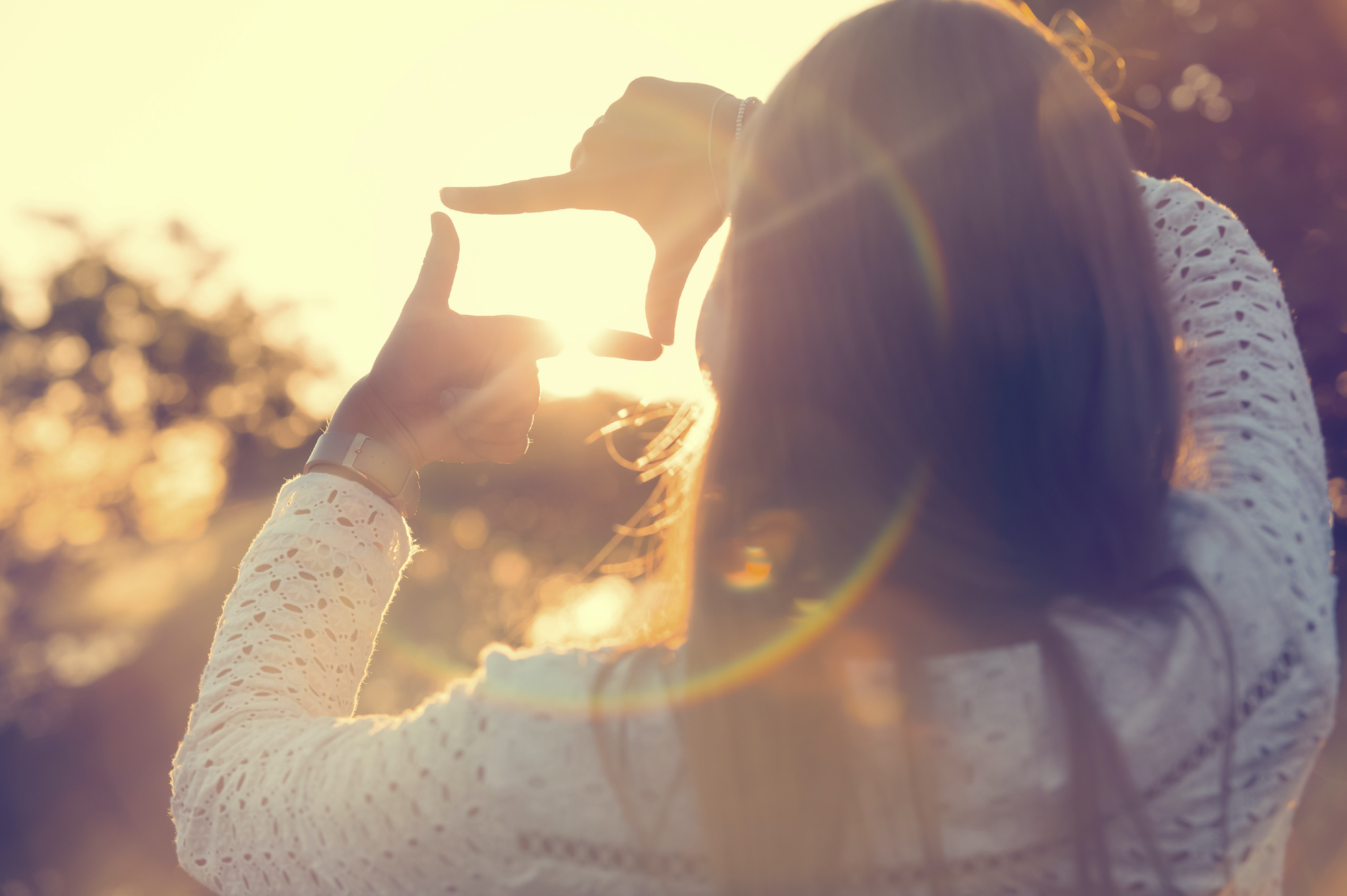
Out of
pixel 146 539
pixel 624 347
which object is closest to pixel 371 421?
pixel 624 347

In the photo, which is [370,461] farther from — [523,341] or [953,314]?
[953,314]

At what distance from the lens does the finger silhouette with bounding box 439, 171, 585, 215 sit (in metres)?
1.82

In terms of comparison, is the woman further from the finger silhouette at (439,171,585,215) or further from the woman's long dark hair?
the finger silhouette at (439,171,585,215)

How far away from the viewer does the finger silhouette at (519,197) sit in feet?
5.97

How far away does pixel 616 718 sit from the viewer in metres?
1.00

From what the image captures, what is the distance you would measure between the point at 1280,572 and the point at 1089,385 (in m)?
0.30

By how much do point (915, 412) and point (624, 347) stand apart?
0.71 meters

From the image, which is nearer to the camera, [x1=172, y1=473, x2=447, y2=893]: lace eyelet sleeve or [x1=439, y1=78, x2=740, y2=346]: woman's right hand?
[x1=172, y1=473, x2=447, y2=893]: lace eyelet sleeve

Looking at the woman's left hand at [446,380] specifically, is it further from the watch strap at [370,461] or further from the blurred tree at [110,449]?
the blurred tree at [110,449]

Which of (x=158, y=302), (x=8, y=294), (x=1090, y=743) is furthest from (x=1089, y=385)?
(x=158, y=302)

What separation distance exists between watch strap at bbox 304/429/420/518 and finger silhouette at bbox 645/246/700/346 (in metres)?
0.55

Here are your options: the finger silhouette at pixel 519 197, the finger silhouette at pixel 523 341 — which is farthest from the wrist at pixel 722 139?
the finger silhouette at pixel 523 341

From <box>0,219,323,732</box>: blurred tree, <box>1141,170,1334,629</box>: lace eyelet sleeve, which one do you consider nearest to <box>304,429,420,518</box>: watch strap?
<box>1141,170,1334,629</box>: lace eyelet sleeve

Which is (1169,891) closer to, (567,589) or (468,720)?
(468,720)
